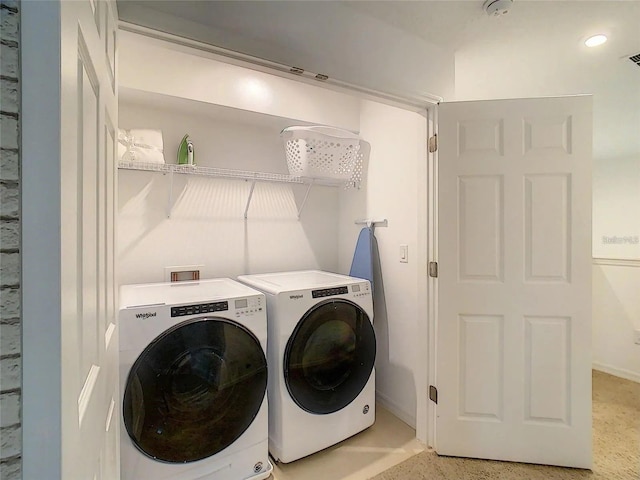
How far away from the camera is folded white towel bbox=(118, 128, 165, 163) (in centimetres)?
184

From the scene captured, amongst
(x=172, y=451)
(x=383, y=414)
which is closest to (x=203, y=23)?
(x=172, y=451)

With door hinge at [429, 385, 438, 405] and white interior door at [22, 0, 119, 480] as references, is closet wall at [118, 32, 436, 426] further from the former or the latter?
white interior door at [22, 0, 119, 480]

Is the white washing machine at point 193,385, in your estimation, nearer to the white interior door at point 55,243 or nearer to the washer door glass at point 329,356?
the washer door glass at point 329,356

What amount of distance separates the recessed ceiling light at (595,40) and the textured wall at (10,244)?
7.91 feet

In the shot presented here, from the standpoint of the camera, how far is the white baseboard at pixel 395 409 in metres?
2.13

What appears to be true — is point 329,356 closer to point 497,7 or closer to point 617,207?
point 497,7

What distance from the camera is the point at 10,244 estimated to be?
37 centimetres

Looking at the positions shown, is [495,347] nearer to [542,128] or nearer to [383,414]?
[383,414]

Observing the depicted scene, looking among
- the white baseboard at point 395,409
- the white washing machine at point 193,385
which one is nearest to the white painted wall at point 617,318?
the white baseboard at point 395,409

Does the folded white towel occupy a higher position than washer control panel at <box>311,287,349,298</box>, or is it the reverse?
the folded white towel

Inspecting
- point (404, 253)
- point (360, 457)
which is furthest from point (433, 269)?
point (360, 457)

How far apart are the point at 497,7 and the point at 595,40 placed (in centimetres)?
74

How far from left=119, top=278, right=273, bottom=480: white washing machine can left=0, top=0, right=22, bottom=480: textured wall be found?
3.45 ft

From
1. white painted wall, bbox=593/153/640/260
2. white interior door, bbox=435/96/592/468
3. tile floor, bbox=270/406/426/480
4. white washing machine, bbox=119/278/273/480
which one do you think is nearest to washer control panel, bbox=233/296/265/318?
white washing machine, bbox=119/278/273/480
